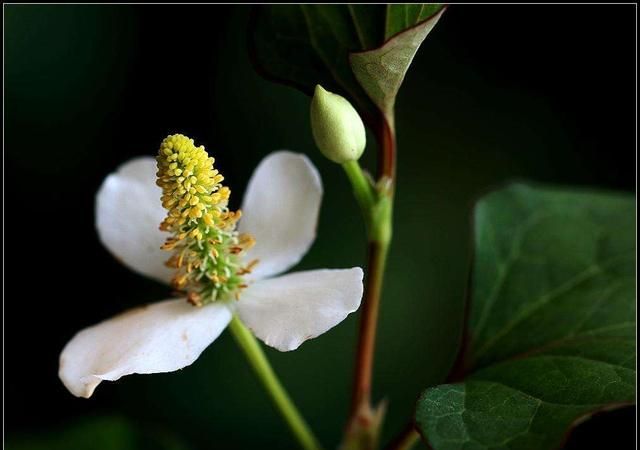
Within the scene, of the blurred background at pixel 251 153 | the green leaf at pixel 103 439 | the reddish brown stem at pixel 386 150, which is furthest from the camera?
the blurred background at pixel 251 153

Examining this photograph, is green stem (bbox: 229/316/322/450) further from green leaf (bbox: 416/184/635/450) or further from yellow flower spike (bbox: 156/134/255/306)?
green leaf (bbox: 416/184/635/450)

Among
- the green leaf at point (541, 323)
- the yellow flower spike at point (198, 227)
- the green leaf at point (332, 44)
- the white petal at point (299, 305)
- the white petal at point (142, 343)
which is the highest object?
the green leaf at point (332, 44)

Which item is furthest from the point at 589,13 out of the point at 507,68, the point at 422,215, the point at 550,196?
the point at 550,196

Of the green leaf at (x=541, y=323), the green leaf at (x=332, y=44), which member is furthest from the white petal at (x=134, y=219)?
the green leaf at (x=541, y=323)

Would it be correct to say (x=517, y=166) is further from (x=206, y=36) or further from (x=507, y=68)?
(x=206, y=36)

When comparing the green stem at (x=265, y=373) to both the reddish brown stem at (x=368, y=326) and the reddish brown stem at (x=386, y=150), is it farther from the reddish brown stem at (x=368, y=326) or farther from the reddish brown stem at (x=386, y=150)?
the reddish brown stem at (x=386, y=150)

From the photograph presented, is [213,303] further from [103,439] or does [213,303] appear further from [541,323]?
[103,439]

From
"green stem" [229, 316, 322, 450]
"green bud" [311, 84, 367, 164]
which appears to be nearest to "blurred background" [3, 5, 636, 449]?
"green stem" [229, 316, 322, 450]
